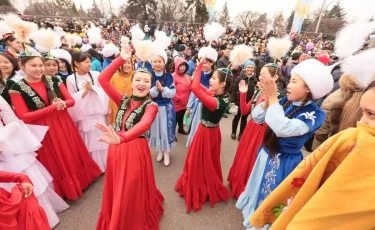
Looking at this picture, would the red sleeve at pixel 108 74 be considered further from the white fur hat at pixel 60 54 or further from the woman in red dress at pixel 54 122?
the white fur hat at pixel 60 54

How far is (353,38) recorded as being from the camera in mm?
1942

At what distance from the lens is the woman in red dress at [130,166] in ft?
6.61

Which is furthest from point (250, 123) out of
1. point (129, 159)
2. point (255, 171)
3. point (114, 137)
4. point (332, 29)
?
point (332, 29)

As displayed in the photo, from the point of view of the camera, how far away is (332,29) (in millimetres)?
28422

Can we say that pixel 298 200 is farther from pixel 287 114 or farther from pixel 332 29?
pixel 332 29

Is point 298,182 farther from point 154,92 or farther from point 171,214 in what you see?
point 154,92

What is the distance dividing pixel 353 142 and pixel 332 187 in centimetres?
22

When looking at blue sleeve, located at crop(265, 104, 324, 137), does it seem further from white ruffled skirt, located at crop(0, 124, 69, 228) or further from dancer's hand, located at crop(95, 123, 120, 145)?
white ruffled skirt, located at crop(0, 124, 69, 228)

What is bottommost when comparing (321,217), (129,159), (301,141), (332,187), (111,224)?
(111,224)

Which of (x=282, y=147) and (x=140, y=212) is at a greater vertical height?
(x=282, y=147)

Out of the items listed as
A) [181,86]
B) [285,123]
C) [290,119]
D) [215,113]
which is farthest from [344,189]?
[181,86]

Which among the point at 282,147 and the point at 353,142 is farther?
the point at 282,147

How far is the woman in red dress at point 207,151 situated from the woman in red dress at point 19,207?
1.63 metres

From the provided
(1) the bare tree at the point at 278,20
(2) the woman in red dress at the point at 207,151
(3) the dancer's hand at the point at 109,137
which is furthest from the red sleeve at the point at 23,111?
(1) the bare tree at the point at 278,20
